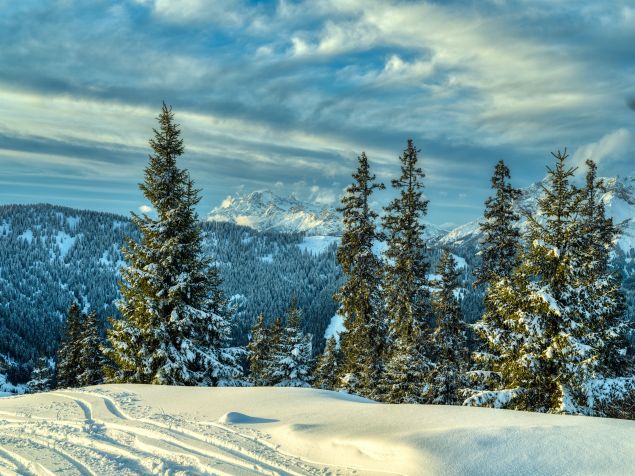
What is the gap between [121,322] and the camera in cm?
1655

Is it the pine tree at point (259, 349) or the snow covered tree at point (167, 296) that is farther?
the pine tree at point (259, 349)

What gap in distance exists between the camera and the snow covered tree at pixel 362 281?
67.0 ft

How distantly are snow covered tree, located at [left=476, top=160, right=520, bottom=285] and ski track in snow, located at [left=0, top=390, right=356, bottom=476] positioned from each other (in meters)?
14.5

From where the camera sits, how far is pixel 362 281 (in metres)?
20.5

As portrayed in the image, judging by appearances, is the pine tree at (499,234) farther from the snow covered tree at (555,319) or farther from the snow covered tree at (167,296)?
the snow covered tree at (167,296)

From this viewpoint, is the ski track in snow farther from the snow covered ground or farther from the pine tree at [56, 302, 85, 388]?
the pine tree at [56, 302, 85, 388]

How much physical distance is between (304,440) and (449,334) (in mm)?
16863

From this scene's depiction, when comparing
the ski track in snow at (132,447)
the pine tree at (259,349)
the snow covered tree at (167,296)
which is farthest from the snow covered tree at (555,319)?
the pine tree at (259,349)

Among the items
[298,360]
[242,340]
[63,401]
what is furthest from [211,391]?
[242,340]

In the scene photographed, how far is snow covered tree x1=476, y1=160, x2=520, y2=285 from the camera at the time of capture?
19.0 m

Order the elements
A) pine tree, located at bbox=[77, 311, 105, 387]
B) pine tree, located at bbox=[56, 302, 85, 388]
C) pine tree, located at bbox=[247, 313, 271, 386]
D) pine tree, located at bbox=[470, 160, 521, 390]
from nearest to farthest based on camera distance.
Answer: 1. pine tree, located at bbox=[470, 160, 521, 390]
2. pine tree, located at bbox=[77, 311, 105, 387]
3. pine tree, located at bbox=[56, 302, 85, 388]
4. pine tree, located at bbox=[247, 313, 271, 386]

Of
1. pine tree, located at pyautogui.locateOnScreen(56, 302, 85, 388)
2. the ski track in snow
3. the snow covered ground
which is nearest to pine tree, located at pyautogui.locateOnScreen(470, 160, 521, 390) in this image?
the snow covered ground

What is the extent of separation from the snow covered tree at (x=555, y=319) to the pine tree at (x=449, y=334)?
6040 mm

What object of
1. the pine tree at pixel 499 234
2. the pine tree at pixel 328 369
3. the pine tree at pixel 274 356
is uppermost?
the pine tree at pixel 499 234
